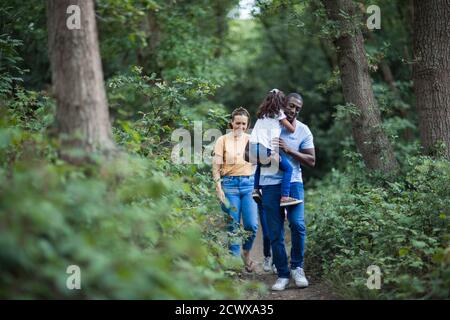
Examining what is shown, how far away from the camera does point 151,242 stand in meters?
4.89

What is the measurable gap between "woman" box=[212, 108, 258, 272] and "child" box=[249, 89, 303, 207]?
1.05 meters

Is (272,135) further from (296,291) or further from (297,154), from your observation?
(296,291)

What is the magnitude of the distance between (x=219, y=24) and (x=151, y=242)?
14.9 meters

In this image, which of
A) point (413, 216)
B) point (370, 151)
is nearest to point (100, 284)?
point (413, 216)

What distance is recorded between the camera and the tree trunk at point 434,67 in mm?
8248

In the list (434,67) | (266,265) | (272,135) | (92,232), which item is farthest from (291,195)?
(434,67)

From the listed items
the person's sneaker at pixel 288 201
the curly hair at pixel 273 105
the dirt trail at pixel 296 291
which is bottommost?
the dirt trail at pixel 296 291

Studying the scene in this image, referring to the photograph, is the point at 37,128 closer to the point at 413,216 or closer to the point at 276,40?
the point at 413,216

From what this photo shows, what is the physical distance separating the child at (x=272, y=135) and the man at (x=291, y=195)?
83mm

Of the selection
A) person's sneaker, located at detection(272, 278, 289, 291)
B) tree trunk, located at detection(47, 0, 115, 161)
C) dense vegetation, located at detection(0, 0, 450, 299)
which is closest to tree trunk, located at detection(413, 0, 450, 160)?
dense vegetation, located at detection(0, 0, 450, 299)

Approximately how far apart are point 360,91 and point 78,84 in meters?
5.22

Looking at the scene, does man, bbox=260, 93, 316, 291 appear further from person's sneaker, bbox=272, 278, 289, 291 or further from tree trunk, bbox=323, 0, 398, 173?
tree trunk, bbox=323, 0, 398, 173

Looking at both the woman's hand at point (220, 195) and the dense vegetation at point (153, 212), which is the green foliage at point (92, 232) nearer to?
the dense vegetation at point (153, 212)

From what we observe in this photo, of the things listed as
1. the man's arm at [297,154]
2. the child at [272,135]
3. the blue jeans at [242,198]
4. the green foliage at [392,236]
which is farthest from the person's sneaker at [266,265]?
the man's arm at [297,154]
